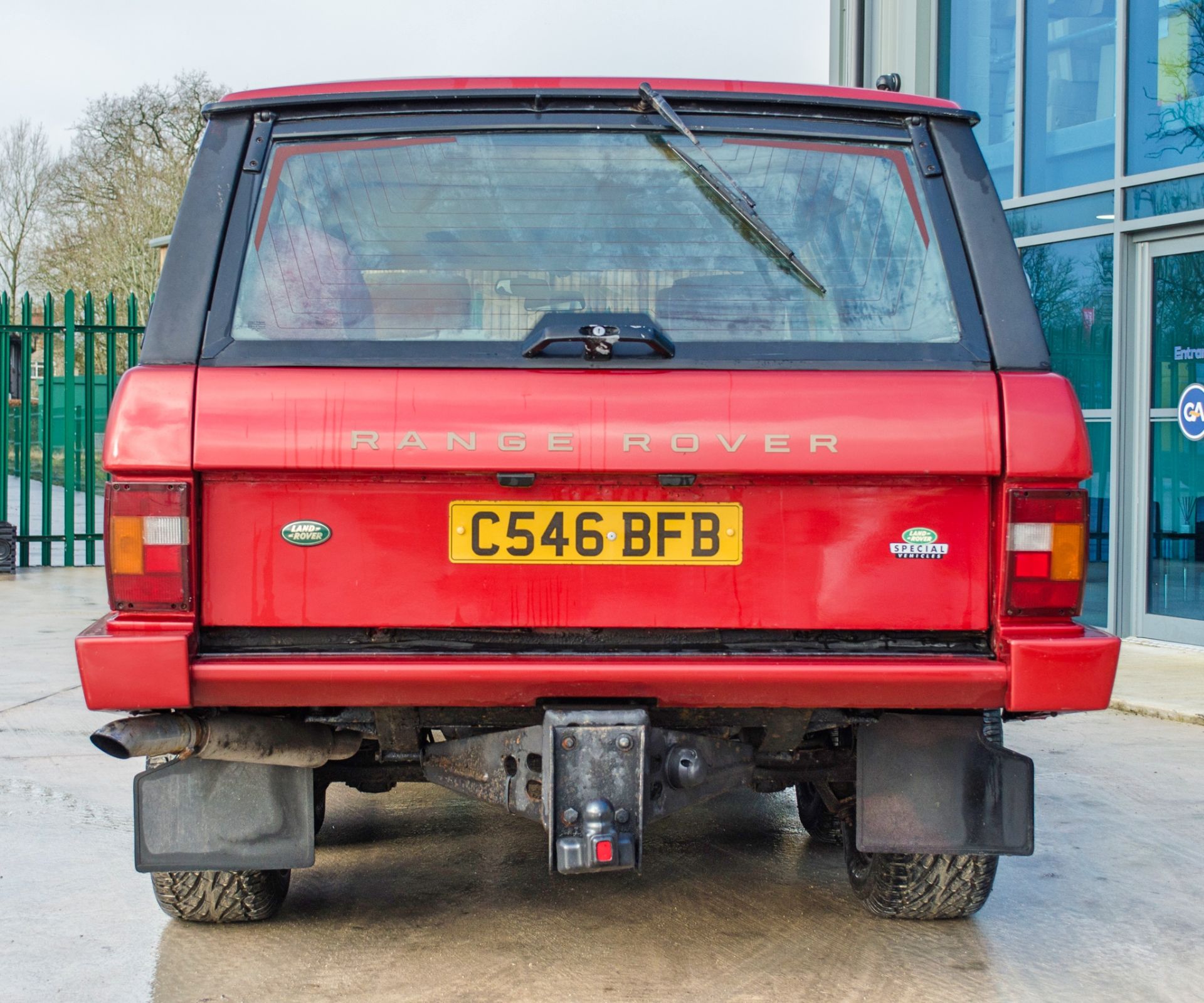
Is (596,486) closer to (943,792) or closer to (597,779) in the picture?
(597,779)

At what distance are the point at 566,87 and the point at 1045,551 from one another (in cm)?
157

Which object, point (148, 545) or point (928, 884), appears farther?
point (928, 884)

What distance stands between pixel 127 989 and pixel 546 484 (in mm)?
1688

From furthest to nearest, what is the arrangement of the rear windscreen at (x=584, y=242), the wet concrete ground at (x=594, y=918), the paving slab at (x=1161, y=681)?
the paving slab at (x=1161, y=681)
the wet concrete ground at (x=594, y=918)
the rear windscreen at (x=584, y=242)

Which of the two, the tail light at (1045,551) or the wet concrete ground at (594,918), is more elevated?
the tail light at (1045,551)

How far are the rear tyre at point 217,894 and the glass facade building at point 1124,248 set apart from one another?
7.35 m

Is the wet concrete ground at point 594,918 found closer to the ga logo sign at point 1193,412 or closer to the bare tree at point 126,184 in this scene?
the ga logo sign at point 1193,412

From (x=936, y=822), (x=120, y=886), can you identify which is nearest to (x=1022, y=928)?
(x=936, y=822)

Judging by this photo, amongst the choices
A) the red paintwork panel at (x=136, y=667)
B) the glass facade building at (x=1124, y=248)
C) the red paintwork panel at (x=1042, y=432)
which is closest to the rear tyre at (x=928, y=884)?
the red paintwork panel at (x=1042, y=432)

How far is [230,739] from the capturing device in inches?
128

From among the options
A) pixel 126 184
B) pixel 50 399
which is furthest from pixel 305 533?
pixel 126 184

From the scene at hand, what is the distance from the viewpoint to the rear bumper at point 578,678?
9.91 ft

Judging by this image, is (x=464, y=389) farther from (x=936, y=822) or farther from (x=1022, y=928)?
(x=1022, y=928)

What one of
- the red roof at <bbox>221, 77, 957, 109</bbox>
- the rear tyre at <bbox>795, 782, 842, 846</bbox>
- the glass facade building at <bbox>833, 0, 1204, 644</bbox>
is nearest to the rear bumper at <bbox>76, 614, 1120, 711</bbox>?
the red roof at <bbox>221, 77, 957, 109</bbox>
